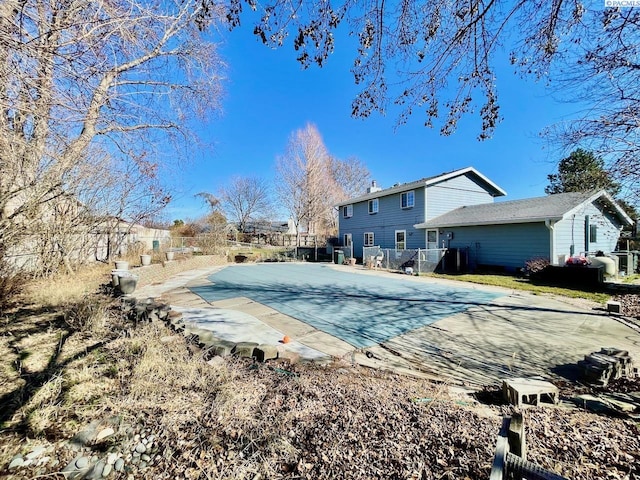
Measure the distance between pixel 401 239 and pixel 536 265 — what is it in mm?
7573

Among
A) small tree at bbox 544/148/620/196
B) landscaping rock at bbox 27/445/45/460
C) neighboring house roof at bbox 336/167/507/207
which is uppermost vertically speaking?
neighboring house roof at bbox 336/167/507/207

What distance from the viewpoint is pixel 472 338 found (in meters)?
4.68

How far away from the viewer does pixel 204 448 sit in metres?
1.80

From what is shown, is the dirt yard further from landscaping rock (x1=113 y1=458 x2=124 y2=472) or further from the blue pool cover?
the blue pool cover

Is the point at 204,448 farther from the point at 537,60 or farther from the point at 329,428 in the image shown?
the point at 537,60

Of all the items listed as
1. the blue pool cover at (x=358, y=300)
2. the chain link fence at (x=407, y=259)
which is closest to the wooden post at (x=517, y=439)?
the blue pool cover at (x=358, y=300)

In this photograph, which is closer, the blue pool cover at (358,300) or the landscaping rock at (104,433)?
the landscaping rock at (104,433)

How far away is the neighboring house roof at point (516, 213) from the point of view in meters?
10.8

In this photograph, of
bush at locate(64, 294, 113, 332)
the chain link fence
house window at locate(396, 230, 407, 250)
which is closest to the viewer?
bush at locate(64, 294, 113, 332)

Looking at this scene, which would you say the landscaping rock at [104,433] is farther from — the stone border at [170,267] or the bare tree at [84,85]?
the stone border at [170,267]

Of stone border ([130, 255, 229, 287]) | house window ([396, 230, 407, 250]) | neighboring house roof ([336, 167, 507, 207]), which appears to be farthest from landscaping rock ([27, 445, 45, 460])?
house window ([396, 230, 407, 250])

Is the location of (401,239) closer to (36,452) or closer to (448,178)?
(448,178)

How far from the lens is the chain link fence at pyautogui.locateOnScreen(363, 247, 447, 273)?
1307 centimetres

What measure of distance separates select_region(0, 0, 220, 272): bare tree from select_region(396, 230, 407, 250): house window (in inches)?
513
